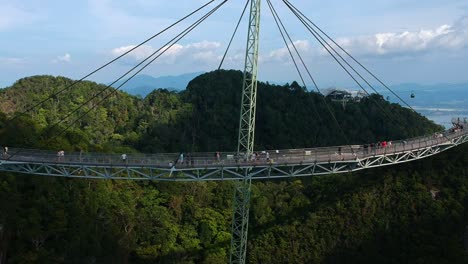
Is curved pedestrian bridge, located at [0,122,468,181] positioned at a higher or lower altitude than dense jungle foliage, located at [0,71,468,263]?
higher

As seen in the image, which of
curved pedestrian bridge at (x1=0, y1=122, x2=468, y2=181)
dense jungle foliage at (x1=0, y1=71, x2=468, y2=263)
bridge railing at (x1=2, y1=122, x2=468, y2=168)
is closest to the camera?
curved pedestrian bridge at (x1=0, y1=122, x2=468, y2=181)

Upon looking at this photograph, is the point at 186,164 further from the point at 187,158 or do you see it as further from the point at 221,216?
the point at 221,216

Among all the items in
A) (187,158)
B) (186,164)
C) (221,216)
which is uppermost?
(187,158)

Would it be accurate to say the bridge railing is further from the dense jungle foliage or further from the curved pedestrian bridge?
the dense jungle foliage

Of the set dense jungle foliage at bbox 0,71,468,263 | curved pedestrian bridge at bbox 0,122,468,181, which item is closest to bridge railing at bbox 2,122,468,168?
curved pedestrian bridge at bbox 0,122,468,181

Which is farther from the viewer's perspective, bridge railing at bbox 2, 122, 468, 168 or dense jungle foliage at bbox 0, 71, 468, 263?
dense jungle foliage at bbox 0, 71, 468, 263

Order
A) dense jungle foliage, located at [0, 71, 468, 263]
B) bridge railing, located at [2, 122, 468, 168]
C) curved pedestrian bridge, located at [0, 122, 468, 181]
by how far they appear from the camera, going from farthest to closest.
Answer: dense jungle foliage, located at [0, 71, 468, 263]
bridge railing, located at [2, 122, 468, 168]
curved pedestrian bridge, located at [0, 122, 468, 181]

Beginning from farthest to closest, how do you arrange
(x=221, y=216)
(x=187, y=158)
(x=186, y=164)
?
(x=221, y=216), (x=187, y=158), (x=186, y=164)

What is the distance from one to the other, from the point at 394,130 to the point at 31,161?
47.3 metres

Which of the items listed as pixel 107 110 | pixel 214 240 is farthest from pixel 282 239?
pixel 107 110

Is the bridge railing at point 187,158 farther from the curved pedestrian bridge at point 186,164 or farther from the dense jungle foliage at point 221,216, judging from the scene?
the dense jungle foliage at point 221,216

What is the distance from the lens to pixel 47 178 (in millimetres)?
30172

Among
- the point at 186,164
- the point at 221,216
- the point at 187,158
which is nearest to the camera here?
the point at 186,164

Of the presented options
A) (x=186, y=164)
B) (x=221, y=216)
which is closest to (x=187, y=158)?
(x=186, y=164)
